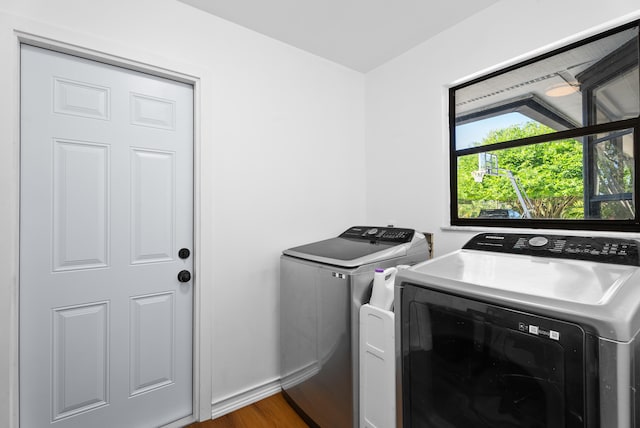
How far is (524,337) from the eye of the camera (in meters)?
0.89

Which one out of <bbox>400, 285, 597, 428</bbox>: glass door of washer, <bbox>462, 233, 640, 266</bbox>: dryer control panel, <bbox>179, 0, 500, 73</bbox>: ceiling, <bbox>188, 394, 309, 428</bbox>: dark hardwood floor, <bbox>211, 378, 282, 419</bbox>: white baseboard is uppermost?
<bbox>179, 0, 500, 73</bbox>: ceiling

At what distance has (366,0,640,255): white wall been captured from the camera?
5.25ft

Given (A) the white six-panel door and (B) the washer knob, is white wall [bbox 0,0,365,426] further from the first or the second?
(B) the washer knob

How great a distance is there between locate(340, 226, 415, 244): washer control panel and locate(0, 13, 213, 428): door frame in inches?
40.1

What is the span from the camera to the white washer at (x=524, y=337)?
75 centimetres

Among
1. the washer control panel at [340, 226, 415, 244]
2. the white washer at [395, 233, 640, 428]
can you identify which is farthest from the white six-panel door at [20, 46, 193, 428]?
the white washer at [395, 233, 640, 428]

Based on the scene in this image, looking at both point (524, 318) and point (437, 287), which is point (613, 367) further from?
point (437, 287)

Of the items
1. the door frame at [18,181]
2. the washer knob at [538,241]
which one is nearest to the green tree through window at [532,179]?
the washer knob at [538,241]

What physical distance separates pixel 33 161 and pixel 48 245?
413 millimetres

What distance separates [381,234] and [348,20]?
4.69 ft

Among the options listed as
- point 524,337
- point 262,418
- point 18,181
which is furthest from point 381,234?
point 18,181

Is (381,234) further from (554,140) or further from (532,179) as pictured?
(554,140)

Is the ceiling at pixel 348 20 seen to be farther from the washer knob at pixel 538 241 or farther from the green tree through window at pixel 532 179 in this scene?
the washer knob at pixel 538 241

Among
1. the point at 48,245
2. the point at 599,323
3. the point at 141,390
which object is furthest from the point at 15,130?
the point at 599,323
